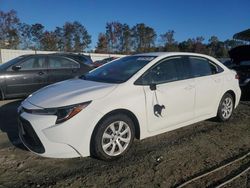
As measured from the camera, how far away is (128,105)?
175 inches

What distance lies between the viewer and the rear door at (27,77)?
897 centimetres

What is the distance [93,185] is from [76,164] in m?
0.73

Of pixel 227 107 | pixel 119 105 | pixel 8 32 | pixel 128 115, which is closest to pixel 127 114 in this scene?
pixel 128 115

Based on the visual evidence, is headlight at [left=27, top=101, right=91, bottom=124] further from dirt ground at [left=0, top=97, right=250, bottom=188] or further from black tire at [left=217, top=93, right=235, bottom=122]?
black tire at [left=217, top=93, right=235, bottom=122]

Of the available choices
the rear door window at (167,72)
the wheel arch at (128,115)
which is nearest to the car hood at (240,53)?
the rear door window at (167,72)

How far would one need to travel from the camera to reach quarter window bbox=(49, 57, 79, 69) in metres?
9.83

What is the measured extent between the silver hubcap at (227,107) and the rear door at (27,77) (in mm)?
5539

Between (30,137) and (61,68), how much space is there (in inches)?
234

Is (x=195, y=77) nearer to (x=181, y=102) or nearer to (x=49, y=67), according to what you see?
(x=181, y=102)

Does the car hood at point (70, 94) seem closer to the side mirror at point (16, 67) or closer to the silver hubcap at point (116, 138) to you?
the silver hubcap at point (116, 138)

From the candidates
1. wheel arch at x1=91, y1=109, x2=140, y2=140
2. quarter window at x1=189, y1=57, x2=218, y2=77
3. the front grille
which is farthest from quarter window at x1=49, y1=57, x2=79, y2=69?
wheel arch at x1=91, y1=109, x2=140, y2=140

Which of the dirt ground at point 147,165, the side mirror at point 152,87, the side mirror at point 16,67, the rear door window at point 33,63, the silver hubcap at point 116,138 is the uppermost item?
the rear door window at point 33,63

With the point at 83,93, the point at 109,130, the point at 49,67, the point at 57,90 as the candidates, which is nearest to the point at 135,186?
the point at 109,130

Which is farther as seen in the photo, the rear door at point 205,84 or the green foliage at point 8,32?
the green foliage at point 8,32
